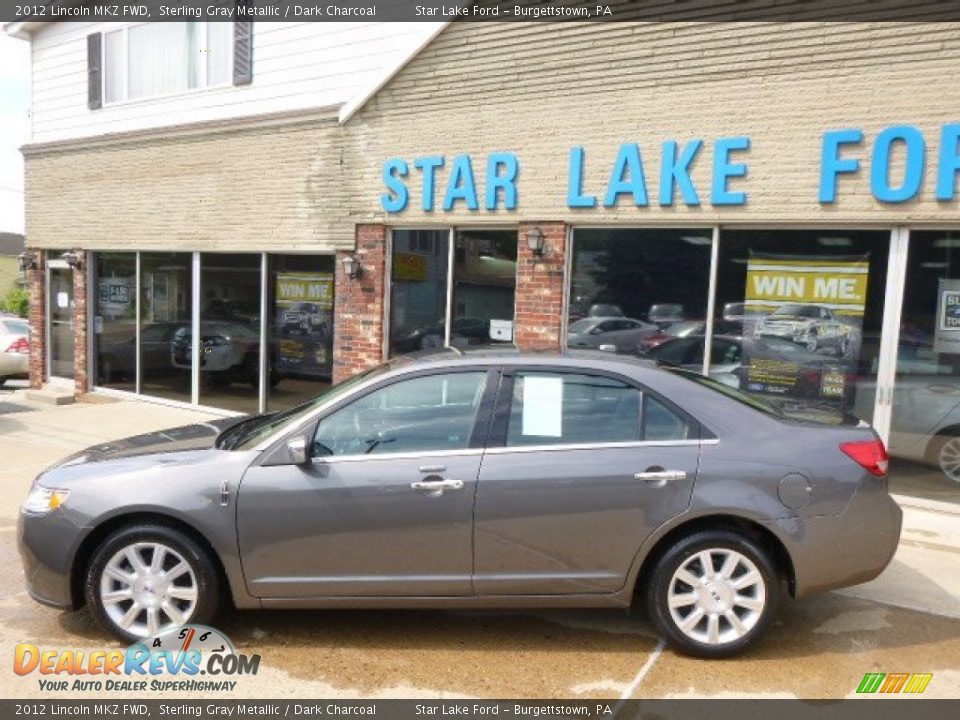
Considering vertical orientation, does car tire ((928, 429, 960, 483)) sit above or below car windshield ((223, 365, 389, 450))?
below

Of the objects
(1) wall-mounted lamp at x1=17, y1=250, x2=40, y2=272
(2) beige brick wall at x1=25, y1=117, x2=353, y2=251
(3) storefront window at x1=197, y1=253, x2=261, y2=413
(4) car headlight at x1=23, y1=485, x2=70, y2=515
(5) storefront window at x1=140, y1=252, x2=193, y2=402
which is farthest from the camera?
(1) wall-mounted lamp at x1=17, y1=250, x2=40, y2=272

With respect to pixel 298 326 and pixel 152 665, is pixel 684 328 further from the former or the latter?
pixel 152 665

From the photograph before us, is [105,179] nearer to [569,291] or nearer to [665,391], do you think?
[569,291]

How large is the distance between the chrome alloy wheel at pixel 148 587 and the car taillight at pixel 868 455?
339 centimetres

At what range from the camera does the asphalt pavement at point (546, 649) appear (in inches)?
136

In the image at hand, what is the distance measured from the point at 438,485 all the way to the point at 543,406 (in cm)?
68

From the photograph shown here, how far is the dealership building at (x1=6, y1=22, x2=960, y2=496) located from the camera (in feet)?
20.8

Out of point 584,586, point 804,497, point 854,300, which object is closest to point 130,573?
point 584,586

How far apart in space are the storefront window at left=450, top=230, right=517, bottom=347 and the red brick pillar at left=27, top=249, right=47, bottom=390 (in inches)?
332

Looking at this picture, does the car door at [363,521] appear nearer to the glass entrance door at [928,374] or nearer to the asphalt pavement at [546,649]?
the asphalt pavement at [546,649]

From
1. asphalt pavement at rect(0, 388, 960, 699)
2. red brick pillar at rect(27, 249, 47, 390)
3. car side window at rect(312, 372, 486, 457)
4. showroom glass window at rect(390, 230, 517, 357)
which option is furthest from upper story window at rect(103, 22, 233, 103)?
car side window at rect(312, 372, 486, 457)

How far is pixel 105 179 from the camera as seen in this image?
37.7 feet

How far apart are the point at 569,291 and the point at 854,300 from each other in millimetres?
2727

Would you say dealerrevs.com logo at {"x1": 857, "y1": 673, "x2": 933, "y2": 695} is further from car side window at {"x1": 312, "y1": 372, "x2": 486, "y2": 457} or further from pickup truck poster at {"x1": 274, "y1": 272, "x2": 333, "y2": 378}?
pickup truck poster at {"x1": 274, "y1": 272, "x2": 333, "y2": 378}
